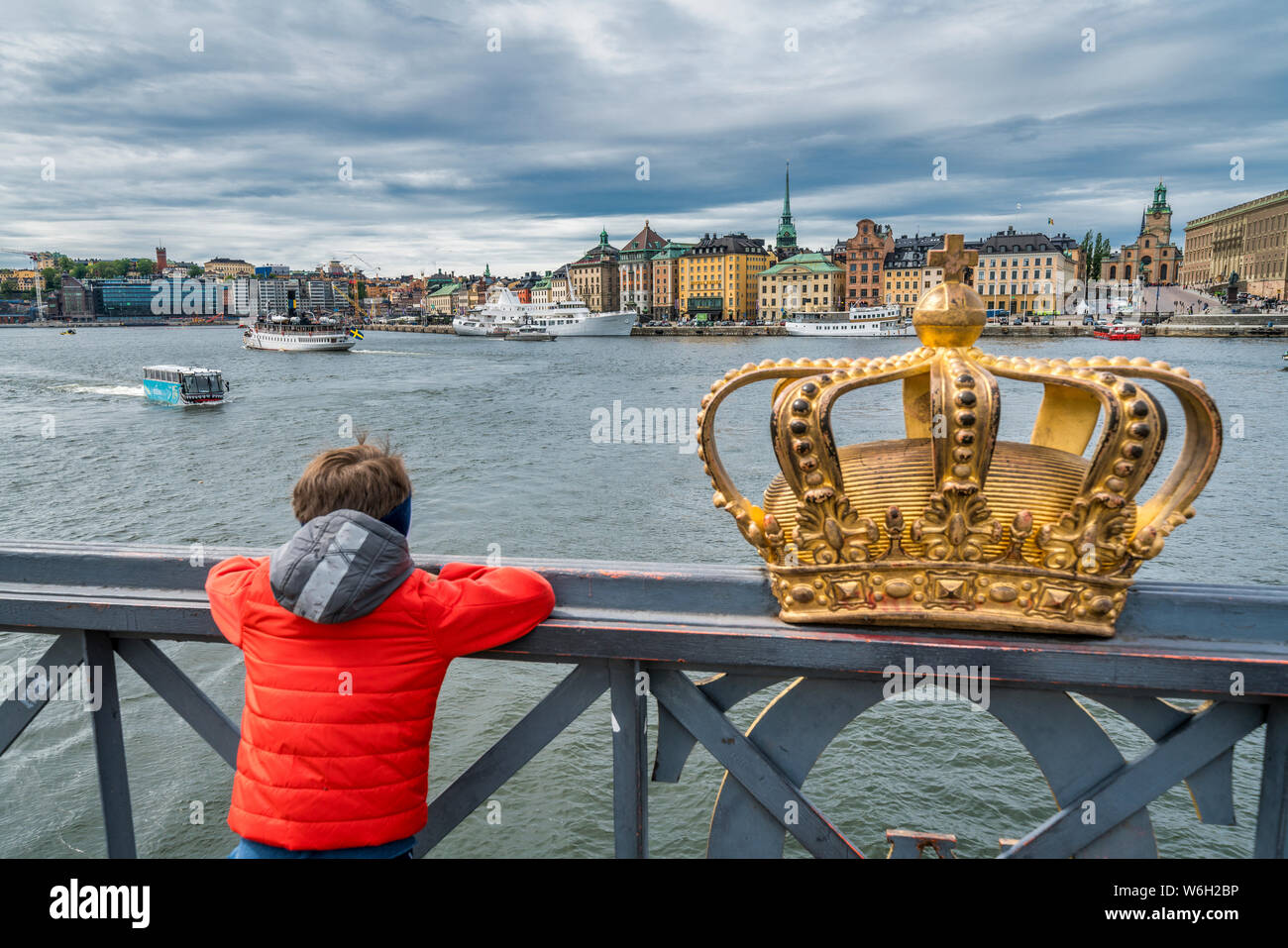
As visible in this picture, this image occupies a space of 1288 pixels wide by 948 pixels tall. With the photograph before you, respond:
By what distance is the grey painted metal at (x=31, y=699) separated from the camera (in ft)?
6.49

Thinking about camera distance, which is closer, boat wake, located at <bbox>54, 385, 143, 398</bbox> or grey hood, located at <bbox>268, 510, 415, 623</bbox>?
grey hood, located at <bbox>268, 510, 415, 623</bbox>

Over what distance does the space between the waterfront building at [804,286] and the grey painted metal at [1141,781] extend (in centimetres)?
10617

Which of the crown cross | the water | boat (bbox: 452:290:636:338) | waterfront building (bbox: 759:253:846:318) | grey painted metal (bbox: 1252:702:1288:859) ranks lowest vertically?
the water

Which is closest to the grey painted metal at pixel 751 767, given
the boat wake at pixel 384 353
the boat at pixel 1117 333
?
the boat wake at pixel 384 353

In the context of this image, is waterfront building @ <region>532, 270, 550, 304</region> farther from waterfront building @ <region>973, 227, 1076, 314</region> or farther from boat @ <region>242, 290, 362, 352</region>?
waterfront building @ <region>973, 227, 1076, 314</region>

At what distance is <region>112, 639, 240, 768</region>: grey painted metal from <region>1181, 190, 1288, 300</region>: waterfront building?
4617 inches

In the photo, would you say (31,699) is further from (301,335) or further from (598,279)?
(598,279)

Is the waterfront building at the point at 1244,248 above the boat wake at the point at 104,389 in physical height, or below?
above

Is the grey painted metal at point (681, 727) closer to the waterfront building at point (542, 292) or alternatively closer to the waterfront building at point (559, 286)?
the waterfront building at point (559, 286)

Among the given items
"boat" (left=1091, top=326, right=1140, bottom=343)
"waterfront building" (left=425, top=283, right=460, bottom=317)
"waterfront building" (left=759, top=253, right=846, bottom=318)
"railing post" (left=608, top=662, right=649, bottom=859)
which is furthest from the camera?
"waterfront building" (left=425, top=283, right=460, bottom=317)

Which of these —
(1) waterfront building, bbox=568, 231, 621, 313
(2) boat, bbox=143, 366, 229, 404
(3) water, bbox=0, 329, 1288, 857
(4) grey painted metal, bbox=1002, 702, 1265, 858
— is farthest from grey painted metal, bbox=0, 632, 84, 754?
(1) waterfront building, bbox=568, 231, 621, 313

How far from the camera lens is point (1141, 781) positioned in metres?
1.64

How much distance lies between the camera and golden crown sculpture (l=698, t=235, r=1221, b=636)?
1710 millimetres
